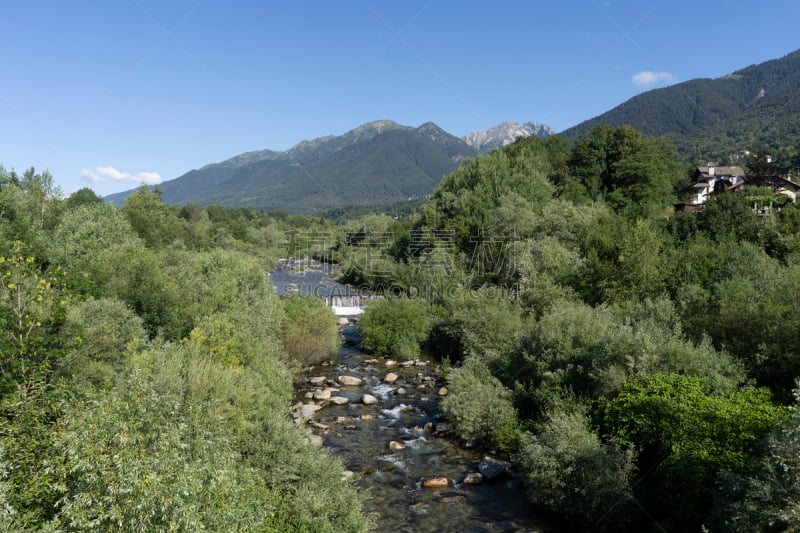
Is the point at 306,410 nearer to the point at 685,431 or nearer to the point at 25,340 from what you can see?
the point at 25,340

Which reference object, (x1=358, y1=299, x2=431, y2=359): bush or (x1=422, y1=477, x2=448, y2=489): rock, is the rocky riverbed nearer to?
(x1=422, y1=477, x2=448, y2=489): rock

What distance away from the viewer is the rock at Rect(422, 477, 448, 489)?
20.7 meters

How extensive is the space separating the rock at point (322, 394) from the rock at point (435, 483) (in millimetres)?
11615

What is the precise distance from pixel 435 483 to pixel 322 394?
40.9 feet

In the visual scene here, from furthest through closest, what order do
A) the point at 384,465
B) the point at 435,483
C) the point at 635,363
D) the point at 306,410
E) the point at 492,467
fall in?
the point at 306,410, the point at 384,465, the point at 492,467, the point at 435,483, the point at 635,363

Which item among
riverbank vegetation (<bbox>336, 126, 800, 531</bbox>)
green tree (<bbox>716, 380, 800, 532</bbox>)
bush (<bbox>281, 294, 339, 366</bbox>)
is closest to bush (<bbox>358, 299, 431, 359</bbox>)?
riverbank vegetation (<bbox>336, 126, 800, 531</bbox>)

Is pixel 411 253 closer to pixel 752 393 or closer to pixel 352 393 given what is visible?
pixel 352 393

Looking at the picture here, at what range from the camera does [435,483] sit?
20.8m

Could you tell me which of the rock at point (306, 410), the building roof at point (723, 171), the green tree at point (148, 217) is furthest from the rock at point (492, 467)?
the building roof at point (723, 171)

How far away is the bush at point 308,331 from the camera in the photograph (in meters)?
35.7

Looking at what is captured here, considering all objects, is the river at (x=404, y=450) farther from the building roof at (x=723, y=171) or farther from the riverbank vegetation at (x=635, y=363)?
the building roof at (x=723, y=171)

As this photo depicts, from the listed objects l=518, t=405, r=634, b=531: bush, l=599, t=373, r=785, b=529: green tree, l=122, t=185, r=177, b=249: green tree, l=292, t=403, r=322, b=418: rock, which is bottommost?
l=292, t=403, r=322, b=418: rock

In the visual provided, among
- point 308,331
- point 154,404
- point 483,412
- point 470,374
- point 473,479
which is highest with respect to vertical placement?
point 154,404

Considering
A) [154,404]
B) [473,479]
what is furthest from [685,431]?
[154,404]
